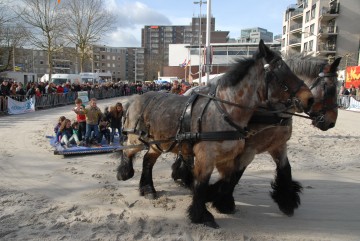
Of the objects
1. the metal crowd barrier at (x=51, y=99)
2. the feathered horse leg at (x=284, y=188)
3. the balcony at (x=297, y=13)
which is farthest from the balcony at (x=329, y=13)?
the feathered horse leg at (x=284, y=188)

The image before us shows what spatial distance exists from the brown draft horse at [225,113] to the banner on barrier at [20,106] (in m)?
14.1

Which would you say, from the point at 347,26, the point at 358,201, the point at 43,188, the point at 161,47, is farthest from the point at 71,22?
the point at 161,47

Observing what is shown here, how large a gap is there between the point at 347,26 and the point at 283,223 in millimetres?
54813

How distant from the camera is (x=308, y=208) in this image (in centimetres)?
462

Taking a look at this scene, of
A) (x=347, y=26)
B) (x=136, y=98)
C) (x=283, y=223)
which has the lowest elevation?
(x=283, y=223)

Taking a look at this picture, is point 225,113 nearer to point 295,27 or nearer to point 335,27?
point 335,27

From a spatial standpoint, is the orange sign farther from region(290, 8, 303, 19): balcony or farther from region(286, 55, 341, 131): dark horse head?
region(290, 8, 303, 19): balcony

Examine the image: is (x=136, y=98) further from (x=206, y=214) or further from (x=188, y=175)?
(x=206, y=214)

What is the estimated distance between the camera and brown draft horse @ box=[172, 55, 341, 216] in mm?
3893

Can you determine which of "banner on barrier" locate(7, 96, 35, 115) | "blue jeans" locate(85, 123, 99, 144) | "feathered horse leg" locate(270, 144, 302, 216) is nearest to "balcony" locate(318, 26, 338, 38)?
"banner on barrier" locate(7, 96, 35, 115)

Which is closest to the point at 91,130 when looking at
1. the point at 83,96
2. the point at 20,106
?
the point at 20,106

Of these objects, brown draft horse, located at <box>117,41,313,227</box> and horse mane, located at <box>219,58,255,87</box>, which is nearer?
brown draft horse, located at <box>117,41,313,227</box>

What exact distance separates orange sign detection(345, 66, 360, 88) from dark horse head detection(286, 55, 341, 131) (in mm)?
22737

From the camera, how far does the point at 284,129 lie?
4.32m
